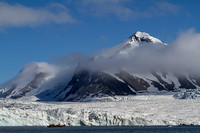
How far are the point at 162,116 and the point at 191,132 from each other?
36145 millimetres

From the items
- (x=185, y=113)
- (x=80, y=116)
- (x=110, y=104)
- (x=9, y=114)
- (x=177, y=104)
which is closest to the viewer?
(x=9, y=114)

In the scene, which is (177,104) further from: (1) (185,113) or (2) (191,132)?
(2) (191,132)

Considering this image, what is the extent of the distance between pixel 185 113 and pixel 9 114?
59339mm

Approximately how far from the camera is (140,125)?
113250mm

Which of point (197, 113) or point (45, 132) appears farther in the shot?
point (197, 113)

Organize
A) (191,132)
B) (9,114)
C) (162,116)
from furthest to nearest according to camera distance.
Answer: (162,116) < (9,114) < (191,132)

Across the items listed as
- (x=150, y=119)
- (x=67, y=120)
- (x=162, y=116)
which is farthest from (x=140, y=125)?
(x=67, y=120)

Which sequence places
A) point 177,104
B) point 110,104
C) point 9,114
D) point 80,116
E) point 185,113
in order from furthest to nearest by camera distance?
point 110,104 → point 177,104 → point 185,113 → point 80,116 → point 9,114

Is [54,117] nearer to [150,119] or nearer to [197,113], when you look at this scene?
[150,119]

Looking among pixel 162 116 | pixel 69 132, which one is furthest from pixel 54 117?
pixel 162 116

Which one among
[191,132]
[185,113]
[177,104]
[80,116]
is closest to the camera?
[191,132]

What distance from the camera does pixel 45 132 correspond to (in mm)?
90688

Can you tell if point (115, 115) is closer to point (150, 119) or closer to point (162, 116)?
point (150, 119)

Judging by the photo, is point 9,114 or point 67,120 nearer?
point 9,114
